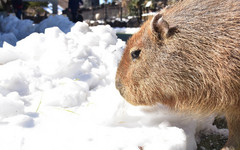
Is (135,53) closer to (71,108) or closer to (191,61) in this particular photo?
(191,61)

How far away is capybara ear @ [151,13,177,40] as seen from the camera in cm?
165

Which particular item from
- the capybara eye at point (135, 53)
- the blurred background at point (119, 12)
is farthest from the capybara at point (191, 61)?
the blurred background at point (119, 12)

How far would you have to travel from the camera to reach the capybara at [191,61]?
1.50m

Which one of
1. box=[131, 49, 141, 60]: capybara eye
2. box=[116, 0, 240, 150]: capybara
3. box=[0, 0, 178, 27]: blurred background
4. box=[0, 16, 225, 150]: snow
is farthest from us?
box=[0, 0, 178, 27]: blurred background

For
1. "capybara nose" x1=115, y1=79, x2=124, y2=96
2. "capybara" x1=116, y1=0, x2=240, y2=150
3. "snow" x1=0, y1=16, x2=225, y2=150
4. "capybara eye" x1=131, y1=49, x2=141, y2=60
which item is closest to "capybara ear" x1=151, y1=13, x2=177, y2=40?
"capybara" x1=116, y1=0, x2=240, y2=150

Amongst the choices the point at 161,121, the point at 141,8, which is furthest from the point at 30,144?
the point at 141,8

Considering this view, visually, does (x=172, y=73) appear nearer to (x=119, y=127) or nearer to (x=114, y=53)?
(x=119, y=127)


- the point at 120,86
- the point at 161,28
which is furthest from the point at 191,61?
the point at 120,86

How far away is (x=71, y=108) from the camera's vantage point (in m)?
2.19

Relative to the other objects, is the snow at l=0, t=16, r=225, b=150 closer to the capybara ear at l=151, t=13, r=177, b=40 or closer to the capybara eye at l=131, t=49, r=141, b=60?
the capybara eye at l=131, t=49, r=141, b=60

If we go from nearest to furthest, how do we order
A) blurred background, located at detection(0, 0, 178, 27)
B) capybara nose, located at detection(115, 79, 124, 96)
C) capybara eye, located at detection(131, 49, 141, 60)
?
capybara eye, located at detection(131, 49, 141, 60)
capybara nose, located at detection(115, 79, 124, 96)
blurred background, located at detection(0, 0, 178, 27)

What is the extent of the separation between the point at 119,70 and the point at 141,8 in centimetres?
1494

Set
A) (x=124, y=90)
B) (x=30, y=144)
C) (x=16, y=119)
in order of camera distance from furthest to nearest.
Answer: (x=124, y=90) < (x=16, y=119) < (x=30, y=144)

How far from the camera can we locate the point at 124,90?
1.92m
